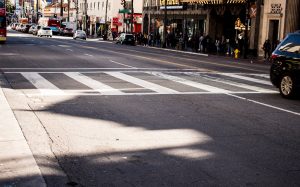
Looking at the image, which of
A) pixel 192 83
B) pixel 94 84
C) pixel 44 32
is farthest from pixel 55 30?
pixel 94 84

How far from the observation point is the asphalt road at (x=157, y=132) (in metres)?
6.36

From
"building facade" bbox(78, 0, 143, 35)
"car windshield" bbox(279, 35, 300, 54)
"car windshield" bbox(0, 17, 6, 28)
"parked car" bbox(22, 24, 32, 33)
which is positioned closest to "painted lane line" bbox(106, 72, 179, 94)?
"car windshield" bbox(279, 35, 300, 54)

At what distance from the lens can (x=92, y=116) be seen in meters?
10.1

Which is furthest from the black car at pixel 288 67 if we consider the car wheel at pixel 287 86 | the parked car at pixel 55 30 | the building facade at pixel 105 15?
the parked car at pixel 55 30

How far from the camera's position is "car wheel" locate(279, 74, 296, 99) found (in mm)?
13398

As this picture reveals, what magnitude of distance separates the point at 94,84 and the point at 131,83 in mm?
1265

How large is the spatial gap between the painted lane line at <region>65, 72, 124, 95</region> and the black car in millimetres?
4576

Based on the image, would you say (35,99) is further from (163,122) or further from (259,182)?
(259,182)

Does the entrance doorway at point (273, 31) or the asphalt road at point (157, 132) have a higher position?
the entrance doorway at point (273, 31)

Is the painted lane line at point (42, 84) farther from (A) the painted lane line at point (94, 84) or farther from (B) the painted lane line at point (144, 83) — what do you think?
(B) the painted lane line at point (144, 83)

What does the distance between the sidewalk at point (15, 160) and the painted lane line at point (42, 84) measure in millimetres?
4341

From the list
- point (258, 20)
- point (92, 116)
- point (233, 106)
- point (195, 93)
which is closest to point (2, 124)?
point (92, 116)

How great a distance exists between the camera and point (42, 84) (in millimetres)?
14859

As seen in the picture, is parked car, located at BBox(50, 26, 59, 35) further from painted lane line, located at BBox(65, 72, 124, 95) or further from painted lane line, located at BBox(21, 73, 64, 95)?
painted lane line, located at BBox(21, 73, 64, 95)
